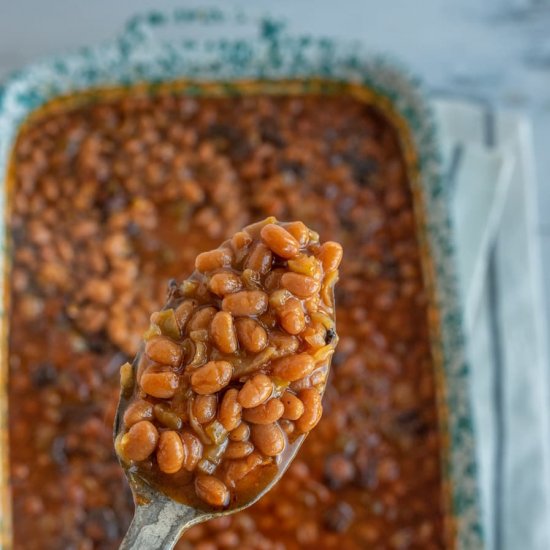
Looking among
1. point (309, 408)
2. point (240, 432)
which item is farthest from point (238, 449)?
point (309, 408)

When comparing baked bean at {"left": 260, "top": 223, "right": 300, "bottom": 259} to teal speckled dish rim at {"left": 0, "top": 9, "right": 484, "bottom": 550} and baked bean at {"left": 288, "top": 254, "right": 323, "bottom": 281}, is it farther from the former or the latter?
teal speckled dish rim at {"left": 0, "top": 9, "right": 484, "bottom": 550}

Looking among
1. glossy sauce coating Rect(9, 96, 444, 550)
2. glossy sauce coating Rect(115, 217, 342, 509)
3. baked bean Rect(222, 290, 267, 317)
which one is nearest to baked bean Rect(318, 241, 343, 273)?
glossy sauce coating Rect(115, 217, 342, 509)

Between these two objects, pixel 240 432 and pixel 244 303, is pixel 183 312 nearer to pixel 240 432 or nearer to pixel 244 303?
pixel 244 303

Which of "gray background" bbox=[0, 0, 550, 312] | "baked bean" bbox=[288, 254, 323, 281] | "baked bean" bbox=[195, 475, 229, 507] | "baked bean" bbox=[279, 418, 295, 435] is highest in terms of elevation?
"gray background" bbox=[0, 0, 550, 312]

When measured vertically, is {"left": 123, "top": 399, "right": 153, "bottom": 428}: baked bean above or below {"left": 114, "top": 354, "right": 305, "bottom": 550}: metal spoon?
above

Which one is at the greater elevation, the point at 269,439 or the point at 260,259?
the point at 260,259

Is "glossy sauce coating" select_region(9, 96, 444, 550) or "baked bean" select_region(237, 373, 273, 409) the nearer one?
"baked bean" select_region(237, 373, 273, 409)

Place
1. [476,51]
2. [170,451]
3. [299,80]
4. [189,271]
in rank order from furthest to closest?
[476,51] < [299,80] < [189,271] < [170,451]

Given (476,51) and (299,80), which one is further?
(476,51)
